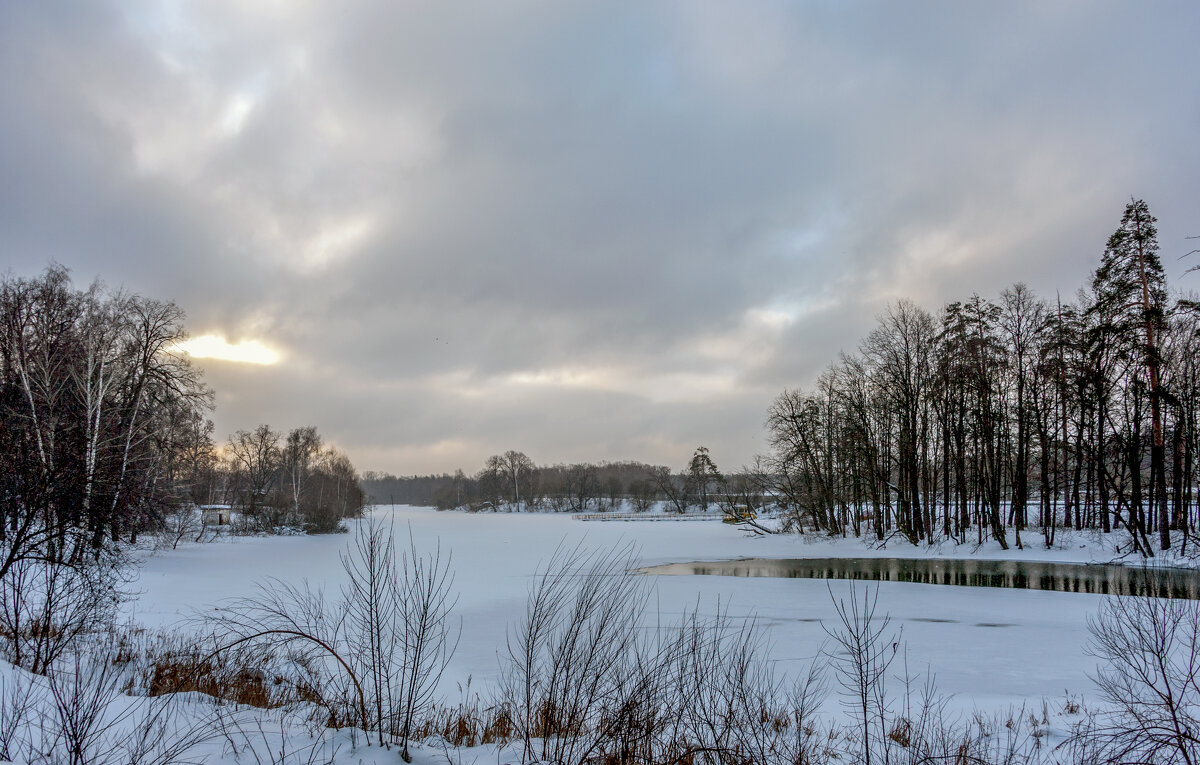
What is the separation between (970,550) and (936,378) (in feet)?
31.3

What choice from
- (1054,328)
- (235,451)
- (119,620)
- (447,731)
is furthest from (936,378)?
(235,451)

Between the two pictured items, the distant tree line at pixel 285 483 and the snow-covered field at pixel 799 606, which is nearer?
the snow-covered field at pixel 799 606

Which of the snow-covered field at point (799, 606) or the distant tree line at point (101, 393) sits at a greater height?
the distant tree line at point (101, 393)

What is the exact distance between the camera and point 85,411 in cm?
2530

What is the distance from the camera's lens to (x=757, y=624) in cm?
1547

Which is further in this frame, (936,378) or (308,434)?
(308,434)

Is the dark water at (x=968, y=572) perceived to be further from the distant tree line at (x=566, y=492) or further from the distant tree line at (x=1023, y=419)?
the distant tree line at (x=566, y=492)

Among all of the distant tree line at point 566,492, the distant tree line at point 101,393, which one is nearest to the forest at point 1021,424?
the distant tree line at point 101,393

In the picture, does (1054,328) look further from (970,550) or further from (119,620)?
(119,620)

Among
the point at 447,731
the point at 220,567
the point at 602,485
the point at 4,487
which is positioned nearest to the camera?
the point at 447,731

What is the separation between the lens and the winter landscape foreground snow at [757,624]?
6281mm

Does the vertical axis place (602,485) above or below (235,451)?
below

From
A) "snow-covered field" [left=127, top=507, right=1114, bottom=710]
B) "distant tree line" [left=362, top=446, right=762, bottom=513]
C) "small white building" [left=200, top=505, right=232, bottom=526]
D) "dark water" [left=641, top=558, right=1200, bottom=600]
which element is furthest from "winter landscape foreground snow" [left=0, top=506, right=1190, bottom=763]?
"distant tree line" [left=362, top=446, right=762, bottom=513]

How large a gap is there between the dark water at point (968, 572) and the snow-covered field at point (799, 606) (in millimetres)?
1761
